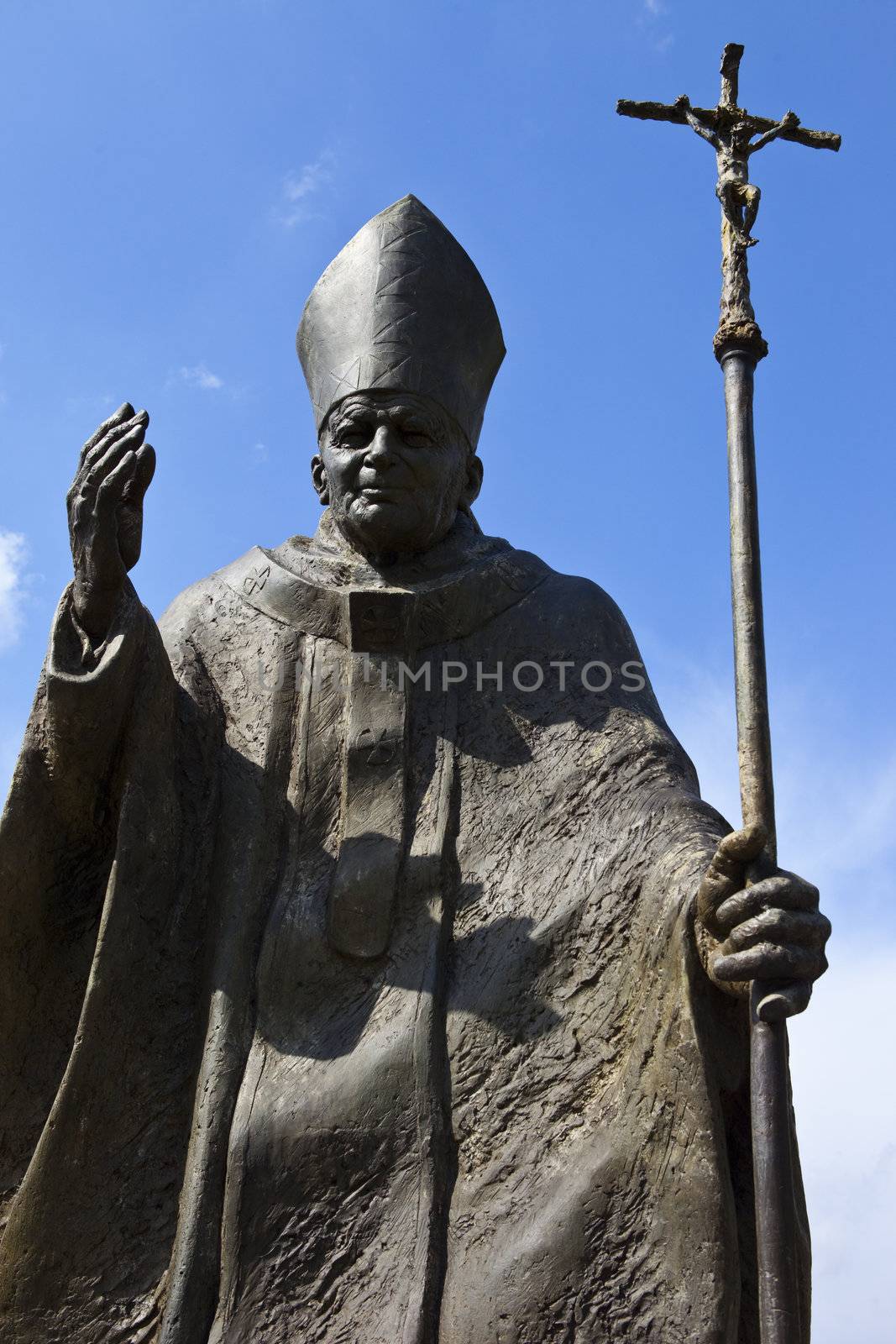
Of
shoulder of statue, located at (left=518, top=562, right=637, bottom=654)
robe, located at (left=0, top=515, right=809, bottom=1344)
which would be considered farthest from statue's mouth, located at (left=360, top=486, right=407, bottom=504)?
shoulder of statue, located at (left=518, top=562, right=637, bottom=654)

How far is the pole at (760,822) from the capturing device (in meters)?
5.80

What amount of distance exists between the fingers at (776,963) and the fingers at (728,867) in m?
0.22

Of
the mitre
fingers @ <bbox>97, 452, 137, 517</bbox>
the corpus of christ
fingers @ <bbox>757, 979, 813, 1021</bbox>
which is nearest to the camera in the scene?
fingers @ <bbox>757, 979, 813, 1021</bbox>

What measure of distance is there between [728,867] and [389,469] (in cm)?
233

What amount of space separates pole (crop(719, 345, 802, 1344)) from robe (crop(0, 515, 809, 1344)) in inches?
14.2

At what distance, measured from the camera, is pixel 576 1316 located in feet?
20.3

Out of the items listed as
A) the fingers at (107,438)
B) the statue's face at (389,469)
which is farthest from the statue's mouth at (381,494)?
the fingers at (107,438)

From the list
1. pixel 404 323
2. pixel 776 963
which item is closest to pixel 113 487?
pixel 404 323

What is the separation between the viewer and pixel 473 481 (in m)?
8.32

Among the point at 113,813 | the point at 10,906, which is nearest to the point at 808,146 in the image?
the point at 113,813

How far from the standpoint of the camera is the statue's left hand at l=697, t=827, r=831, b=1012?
19.7ft

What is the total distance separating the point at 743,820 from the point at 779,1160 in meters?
1.00

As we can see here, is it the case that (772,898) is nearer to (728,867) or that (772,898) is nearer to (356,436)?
(728,867)

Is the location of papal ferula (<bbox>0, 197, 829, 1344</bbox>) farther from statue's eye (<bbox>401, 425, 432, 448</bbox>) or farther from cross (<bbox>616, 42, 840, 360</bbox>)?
cross (<bbox>616, 42, 840, 360</bbox>)
